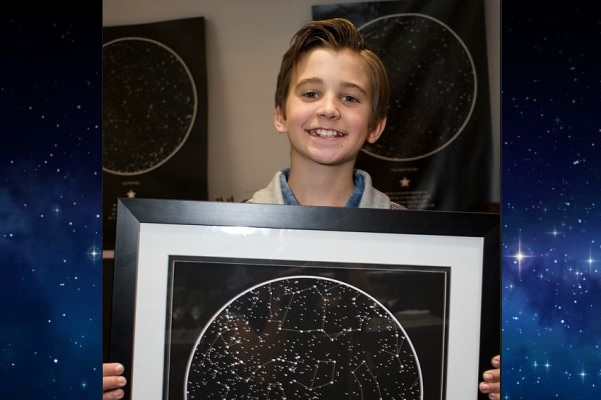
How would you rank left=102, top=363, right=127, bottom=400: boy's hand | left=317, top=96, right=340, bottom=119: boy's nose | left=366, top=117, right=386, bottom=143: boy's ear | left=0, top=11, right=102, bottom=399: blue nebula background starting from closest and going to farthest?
left=0, top=11, right=102, bottom=399: blue nebula background → left=102, top=363, right=127, bottom=400: boy's hand → left=317, top=96, right=340, bottom=119: boy's nose → left=366, top=117, right=386, bottom=143: boy's ear

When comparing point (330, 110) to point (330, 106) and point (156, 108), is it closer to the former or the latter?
point (330, 106)

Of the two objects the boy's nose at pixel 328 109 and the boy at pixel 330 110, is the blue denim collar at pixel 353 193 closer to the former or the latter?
the boy at pixel 330 110

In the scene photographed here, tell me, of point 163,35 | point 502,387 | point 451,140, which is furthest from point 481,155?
point 502,387

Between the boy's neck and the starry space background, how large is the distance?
0.49 metres

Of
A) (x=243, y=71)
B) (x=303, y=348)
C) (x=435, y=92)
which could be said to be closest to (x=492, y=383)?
(x=303, y=348)

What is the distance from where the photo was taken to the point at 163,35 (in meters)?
2.17

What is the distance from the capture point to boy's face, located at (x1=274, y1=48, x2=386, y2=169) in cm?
114

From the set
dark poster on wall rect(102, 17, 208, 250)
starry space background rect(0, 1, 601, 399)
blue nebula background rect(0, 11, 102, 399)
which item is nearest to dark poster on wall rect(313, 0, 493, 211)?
dark poster on wall rect(102, 17, 208, 250)

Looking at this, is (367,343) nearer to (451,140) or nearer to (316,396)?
(316,396)

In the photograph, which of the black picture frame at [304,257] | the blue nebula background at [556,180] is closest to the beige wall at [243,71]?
the black picture frame at [304,257]

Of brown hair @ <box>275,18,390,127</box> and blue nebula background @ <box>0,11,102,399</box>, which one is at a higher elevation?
brown hair @ <box>275,18,390,127</box>

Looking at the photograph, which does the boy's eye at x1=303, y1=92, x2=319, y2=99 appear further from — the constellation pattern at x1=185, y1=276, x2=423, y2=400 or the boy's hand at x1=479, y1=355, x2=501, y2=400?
the boy's hand at x1=479, y1=355, x2=501, y2=400

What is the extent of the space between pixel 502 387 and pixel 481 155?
144cm

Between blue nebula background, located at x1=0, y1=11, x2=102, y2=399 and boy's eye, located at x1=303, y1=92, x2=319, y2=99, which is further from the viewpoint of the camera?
boy's eye, located at x1=303, y1=92, x2=319, y2=99
